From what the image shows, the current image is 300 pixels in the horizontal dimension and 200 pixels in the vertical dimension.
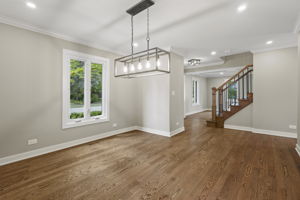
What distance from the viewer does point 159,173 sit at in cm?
240

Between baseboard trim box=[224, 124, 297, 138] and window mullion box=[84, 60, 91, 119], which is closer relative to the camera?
window mullion box=[84, 60, 91, 119]

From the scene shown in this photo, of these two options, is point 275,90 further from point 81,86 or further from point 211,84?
point 211,84

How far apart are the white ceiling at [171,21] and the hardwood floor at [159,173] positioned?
9.52 feet

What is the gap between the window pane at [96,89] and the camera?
13.9 feet

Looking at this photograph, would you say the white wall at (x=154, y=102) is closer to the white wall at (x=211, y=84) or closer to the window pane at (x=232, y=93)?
the window pane at (x=232, y=93)

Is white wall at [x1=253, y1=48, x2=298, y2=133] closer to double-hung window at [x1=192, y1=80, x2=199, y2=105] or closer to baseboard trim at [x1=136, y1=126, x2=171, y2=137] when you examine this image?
baseboard trim at [x1=136, y1=126, x2=171, y2=137]

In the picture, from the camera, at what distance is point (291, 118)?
4.24 metres

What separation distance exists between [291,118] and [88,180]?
5.80 m

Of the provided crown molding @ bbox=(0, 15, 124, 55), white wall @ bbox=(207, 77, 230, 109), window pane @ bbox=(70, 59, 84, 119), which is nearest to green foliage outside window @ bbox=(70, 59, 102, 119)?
window pane @ bbox=(70, 59, 84, 119)

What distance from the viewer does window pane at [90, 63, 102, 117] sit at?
4.24 meters

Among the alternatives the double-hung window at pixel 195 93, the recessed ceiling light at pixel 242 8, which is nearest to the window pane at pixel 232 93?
the double-hung window at pixel 195 93

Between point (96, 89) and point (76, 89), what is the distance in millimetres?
603

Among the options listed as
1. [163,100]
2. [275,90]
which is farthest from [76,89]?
[275,90]

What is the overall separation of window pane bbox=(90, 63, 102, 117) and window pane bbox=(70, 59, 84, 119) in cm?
30
